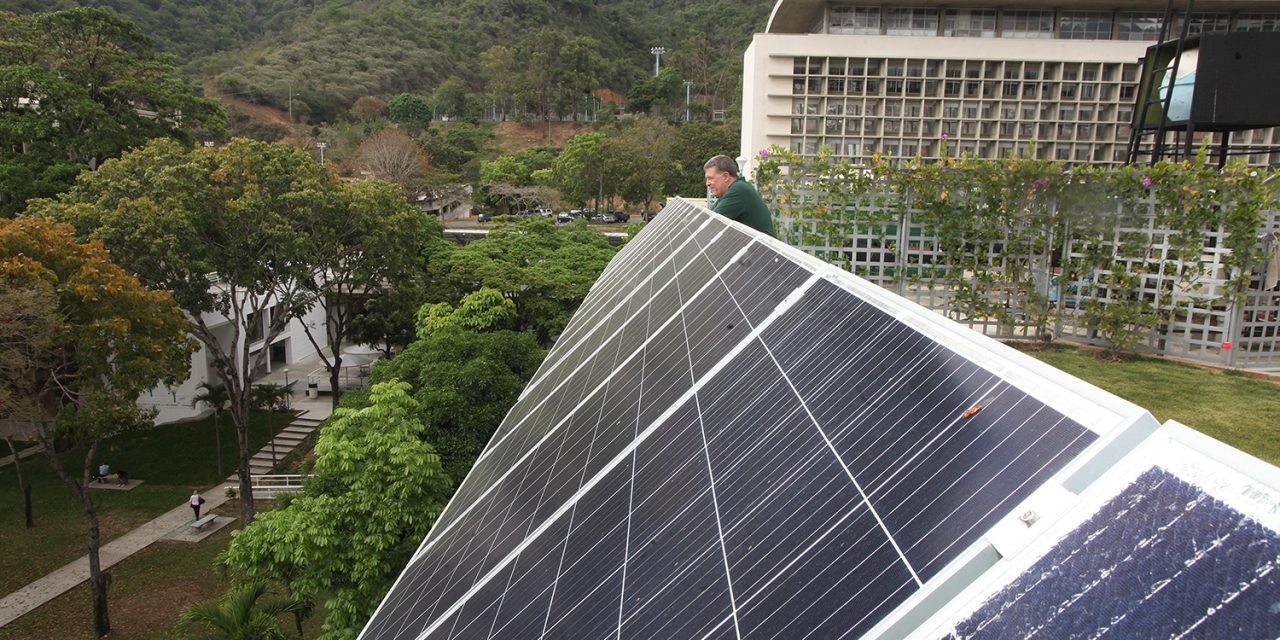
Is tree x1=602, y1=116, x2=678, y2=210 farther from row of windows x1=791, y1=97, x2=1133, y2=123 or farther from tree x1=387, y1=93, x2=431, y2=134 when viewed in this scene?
tree x1=387, y1=93, x2=431, y2=134

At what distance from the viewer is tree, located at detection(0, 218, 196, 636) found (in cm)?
1738

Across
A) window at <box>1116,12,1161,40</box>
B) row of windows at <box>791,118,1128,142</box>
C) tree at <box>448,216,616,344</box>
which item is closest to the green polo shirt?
tree at <box>448,216,616,344</box>

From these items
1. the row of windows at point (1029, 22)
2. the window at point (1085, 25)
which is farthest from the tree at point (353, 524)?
the window at point (1085, 25)

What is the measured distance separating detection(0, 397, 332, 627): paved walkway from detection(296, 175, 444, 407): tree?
3311 millimetres

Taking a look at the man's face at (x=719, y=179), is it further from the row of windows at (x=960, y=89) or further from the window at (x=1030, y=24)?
the window at (x=1030, y=24)

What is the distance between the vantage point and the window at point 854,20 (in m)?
43.3

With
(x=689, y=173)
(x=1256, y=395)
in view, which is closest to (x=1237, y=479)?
(x=1256, y=395)

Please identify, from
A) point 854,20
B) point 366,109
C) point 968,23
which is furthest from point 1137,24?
point 366,109

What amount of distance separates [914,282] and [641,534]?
540 inches

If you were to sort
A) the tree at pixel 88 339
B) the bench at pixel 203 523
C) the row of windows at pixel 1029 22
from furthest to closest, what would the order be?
the row of windows at pixel 1029 22 → the bench at pixel 203 523 → the tree at pixel 88 339

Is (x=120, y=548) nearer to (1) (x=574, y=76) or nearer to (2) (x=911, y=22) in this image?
(2) (x=911, y=22)

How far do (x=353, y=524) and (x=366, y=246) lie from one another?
16528 mm

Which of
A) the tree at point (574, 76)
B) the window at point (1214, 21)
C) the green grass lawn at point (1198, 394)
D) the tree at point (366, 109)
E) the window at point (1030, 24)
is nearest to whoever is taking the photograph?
the green grass lawn at point (1198, 394)

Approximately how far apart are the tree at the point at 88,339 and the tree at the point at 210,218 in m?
2.01
